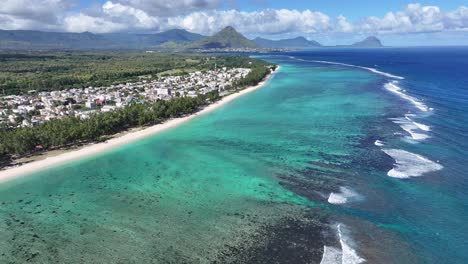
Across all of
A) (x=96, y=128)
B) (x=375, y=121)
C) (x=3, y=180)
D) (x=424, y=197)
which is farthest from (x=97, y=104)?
(x=424, y=197)

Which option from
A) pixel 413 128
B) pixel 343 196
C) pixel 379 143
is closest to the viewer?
pixel 343 196

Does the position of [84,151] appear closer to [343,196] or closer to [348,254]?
[343,196]

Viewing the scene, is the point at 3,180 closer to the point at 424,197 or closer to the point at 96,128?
the point at 96,128

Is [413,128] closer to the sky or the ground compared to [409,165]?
closer to the sky

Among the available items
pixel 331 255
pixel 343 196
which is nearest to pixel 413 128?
pixel 343 196

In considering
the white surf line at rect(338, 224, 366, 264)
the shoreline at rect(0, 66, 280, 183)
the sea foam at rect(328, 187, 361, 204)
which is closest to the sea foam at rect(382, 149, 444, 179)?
→ the sea foam at rect(328, 187, 361, 204)

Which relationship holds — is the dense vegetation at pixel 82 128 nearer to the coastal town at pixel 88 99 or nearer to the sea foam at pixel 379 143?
the coastal town at pixel 88 99
